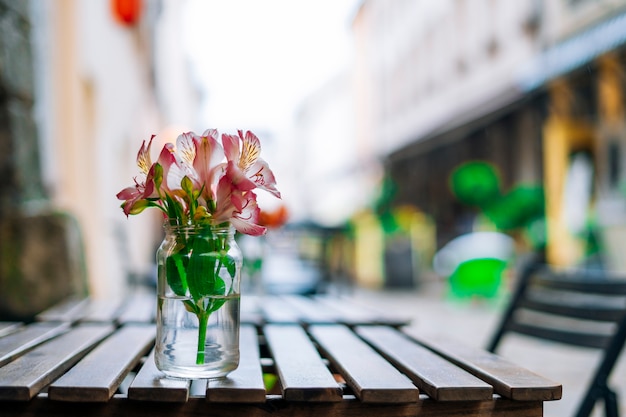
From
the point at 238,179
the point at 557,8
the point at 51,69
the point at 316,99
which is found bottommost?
the point at 238,179

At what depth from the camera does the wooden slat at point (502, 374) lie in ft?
4.59

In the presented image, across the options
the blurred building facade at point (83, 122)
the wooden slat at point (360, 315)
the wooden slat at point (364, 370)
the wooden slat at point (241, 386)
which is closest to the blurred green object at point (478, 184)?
the blurred building facade at point (83, 122)

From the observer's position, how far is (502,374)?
1529mm

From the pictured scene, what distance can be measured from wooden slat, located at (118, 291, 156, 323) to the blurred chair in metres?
1.21

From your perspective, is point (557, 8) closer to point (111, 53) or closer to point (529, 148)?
point (529, 148)

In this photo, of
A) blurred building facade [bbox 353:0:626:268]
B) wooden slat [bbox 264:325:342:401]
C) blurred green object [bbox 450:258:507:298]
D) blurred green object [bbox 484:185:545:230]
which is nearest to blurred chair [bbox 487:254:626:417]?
wooden slat [bbox 264:325:342:401]

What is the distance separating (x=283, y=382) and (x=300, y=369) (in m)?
0.14

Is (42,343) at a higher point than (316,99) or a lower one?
lower

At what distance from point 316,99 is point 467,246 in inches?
1358

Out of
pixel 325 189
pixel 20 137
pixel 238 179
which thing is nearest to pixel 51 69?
pixel 20 137

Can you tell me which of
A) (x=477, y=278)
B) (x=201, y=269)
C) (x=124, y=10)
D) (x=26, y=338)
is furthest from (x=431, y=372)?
(x=477, y=278)

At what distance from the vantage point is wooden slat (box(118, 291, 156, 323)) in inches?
95.2

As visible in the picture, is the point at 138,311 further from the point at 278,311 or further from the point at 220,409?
the point at 220,409

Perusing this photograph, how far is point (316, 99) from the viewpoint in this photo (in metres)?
43.4
